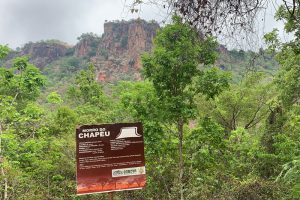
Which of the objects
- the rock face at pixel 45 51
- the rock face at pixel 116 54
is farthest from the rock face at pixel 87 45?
the rock face at pixel 45 51


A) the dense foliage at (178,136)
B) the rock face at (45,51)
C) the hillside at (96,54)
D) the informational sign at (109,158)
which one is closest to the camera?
the informational sign at (109,158)

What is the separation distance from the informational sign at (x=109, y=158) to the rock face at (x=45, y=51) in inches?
3341

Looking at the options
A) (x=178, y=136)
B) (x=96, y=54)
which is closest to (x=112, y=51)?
(x=96, y=54)

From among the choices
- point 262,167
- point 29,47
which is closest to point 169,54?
point 262,167

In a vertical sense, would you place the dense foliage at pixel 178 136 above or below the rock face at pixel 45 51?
below

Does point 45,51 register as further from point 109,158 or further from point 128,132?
point 109,158

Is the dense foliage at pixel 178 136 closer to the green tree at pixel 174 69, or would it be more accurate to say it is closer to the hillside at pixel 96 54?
the green tree at pixel 174 69

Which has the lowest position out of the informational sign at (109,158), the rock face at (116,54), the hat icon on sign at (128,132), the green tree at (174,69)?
the informational sign at (109,158)

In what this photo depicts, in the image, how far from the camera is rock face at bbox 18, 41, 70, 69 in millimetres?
88419

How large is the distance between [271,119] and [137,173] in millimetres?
7110

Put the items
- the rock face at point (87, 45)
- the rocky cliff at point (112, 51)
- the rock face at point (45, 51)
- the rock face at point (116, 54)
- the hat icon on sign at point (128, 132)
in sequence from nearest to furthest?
the hat icon on sign at point (128, 132)
the rock face at point (116, 54)
the rocky cliff at point (112, 51)
the rock face at point (87, 45)
the rock face at point (45, 51)

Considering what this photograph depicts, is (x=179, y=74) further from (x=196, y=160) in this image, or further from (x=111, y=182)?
(x=111, y=182)

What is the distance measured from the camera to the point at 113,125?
16.6ft

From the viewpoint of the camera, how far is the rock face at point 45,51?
3481 inches
